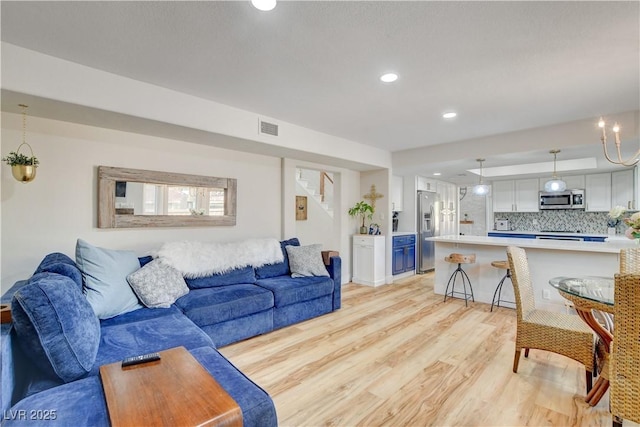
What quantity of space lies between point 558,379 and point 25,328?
3.51 m

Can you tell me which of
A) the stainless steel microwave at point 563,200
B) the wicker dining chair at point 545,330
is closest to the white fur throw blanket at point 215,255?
the wicker dining chair at point 545,330

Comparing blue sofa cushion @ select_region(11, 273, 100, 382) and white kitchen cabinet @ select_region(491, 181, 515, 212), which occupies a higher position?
white kitchen cabinet @ select_region(491, 181, 515, 212)

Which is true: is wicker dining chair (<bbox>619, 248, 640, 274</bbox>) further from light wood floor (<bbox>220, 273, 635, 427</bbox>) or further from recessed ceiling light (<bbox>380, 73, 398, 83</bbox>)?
recessed ceiling light (<bbox>380, 73, 398, 83</bbox>)

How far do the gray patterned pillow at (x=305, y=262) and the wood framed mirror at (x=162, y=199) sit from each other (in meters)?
0.93

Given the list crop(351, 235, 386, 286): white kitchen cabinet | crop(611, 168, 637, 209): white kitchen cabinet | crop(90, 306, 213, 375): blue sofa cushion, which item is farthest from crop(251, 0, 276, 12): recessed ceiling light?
crop(611, 168, 637, 209): white kitchen cabinet

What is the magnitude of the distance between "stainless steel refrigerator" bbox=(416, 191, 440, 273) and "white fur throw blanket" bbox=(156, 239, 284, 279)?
3.79 metres

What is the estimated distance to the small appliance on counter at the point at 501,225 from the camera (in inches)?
289

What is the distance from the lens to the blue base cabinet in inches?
233

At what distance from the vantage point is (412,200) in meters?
6.70

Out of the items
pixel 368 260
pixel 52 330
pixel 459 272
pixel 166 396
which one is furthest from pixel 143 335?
pixel 459 272

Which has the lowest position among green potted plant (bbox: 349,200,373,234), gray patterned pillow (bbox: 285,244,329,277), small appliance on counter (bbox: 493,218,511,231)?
gray patterned pillow (bbox: 285,244,329,277)

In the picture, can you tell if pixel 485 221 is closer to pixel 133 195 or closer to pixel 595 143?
pixel 595 143

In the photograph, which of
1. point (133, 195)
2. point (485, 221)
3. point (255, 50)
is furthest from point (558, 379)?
point (485, 221)

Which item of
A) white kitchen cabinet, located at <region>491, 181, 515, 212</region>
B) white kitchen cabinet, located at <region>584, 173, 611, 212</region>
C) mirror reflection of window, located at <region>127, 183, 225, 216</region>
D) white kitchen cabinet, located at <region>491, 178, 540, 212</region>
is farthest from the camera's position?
white kitchen cabinet, located at <region>491, 181, 515, 212</region>
